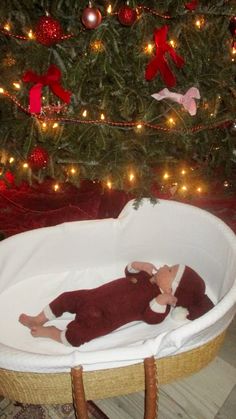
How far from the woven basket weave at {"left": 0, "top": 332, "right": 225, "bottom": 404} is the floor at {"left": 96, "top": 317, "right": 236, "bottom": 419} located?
0.12 meters

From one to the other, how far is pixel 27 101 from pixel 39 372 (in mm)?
847

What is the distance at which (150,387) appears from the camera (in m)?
0.77

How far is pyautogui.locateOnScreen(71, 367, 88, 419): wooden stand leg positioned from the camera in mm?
737

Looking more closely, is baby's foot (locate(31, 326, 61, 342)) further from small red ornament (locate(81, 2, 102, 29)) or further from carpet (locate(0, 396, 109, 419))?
small red ornament (locate(81, 2, 102, 29))

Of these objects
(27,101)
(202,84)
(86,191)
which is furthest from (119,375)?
(86,191)

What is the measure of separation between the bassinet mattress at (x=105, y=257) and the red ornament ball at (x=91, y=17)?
0.59m

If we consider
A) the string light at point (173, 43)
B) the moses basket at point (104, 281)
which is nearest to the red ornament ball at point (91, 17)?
the string light at point (173, 43)

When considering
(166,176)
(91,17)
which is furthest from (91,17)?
(166,176)

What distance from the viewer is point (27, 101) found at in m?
1.18

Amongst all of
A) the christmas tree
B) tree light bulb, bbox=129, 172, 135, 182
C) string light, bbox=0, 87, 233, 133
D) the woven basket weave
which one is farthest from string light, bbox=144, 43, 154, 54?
the woven basket weave

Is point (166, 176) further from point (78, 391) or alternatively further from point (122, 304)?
point (78, 391)

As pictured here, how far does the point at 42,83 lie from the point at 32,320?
29.3 inches

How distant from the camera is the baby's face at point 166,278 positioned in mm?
1116

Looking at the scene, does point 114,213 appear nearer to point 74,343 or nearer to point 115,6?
point 74,343
